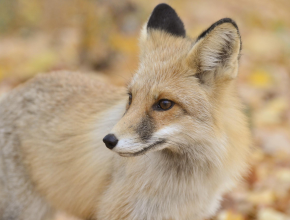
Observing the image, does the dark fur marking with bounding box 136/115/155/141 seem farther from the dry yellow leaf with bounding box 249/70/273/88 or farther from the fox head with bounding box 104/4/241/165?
the dry yellow leaf with bounding box 249/70/273/88

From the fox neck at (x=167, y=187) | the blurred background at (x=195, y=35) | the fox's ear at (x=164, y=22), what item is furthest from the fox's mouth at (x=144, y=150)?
the blurred background at (x=195, y=35)

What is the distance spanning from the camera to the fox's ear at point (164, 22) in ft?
11.8

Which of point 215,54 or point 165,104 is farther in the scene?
point 215,54

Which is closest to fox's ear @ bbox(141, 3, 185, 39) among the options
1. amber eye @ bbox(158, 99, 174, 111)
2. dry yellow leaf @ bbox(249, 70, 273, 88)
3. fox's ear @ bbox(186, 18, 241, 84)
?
fox's ear @ bbox(186, 18, 241, 84)

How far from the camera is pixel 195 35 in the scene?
9516 millimetres

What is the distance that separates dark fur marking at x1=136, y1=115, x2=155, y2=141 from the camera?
2679mm

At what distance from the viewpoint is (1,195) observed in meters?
3.84

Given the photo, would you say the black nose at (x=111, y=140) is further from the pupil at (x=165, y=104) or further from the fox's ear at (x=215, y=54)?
the fox's ear at (x=215, y=54)

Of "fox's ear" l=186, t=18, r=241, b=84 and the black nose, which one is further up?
"fox's ear" l=186, t=18, r=241, b=84

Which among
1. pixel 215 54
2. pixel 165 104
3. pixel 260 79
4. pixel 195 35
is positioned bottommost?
pixel 260 79

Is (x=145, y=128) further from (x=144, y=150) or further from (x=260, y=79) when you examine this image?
(x=260, y=79)

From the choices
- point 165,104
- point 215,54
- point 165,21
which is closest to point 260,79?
point 165,21

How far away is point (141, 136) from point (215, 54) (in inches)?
39.5

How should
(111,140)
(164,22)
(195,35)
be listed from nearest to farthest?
(111,140)
(164,22)
(195,35)
